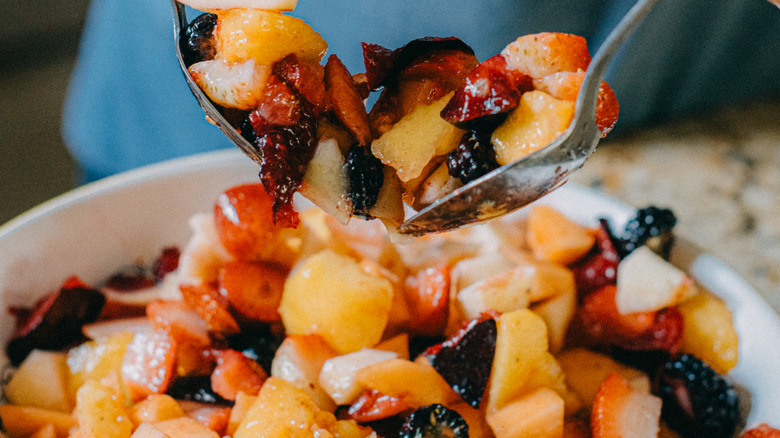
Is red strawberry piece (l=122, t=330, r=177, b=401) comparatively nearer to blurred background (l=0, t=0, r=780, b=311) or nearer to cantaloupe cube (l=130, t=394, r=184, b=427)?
cantaloupe cube (l=130, t=394, r=184, b=427)

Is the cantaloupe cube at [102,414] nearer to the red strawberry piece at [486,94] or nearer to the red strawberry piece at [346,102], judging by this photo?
the red strawberry piece at [346,102]

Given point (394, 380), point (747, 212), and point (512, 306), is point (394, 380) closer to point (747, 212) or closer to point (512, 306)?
point (512, 306)

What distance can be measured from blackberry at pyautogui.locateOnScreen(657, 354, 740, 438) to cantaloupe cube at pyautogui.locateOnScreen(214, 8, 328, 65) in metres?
0.83

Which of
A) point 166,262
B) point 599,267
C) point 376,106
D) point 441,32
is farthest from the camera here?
point 441,32

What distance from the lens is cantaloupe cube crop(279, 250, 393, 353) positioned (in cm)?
100

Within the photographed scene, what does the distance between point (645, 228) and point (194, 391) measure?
3.04 ft

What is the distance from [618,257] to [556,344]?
0.77ft

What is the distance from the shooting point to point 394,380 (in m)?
0.95

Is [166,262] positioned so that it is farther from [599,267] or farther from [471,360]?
[599,267]

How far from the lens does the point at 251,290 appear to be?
1099 millimetres

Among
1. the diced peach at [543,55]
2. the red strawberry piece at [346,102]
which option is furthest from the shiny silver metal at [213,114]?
the diced peach at [543,55]

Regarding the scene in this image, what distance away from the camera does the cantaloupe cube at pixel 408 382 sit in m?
0.94

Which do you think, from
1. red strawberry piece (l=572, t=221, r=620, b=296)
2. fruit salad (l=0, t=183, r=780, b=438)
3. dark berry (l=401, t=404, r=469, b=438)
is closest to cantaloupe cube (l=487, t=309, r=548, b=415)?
fruit salad (l=0, t=183, r=780, b=438)

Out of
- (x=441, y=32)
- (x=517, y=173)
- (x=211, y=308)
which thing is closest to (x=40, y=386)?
(x=211, y=308)
